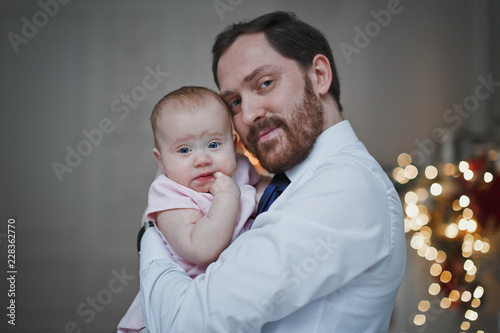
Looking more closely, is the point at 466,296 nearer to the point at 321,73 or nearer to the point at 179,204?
the point at 321,73

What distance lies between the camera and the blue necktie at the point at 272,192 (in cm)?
135

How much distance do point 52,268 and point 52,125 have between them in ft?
3.52

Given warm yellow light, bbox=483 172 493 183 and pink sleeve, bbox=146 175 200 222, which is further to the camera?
warm yellow light, bbox=483 172 493 183

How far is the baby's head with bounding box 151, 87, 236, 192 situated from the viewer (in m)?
1.35

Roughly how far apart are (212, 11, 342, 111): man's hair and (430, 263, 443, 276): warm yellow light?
166 cm

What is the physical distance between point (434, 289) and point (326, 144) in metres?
2.08

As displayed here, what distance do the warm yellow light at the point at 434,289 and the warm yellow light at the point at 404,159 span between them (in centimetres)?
81

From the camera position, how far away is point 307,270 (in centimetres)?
99

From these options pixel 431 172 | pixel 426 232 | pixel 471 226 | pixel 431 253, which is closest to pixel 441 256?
pixel 431 253

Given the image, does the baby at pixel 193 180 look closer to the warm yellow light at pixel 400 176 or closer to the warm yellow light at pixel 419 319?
the warm yellow light at pixel 400 176

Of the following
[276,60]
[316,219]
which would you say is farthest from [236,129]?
[316,219]

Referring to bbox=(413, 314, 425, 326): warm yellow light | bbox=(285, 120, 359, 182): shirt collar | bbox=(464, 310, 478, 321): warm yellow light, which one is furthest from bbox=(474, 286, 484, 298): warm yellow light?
bbox=(285, 120, 359, 182): shirt collar

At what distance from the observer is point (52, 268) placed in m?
3.44

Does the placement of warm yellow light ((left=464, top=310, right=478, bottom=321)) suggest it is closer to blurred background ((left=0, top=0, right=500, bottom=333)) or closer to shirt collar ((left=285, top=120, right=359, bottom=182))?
blurred background ((left=0, top=0, right=500, bottom=333))
